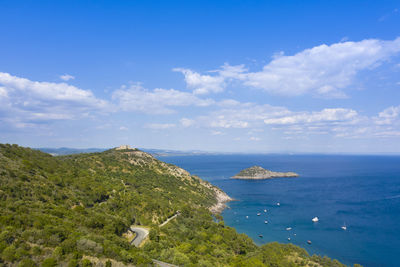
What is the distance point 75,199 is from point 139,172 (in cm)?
6279

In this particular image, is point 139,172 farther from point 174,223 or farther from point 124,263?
point 124,263

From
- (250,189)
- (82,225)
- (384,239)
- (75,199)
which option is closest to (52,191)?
(75,199)

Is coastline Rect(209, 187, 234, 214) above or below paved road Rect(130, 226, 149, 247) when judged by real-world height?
below

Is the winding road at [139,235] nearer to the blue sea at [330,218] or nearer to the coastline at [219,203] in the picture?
the blue sea at [330,218]

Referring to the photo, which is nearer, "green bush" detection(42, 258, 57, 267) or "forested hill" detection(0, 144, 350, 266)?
"green bush" detection(42, 258, 57, 267)

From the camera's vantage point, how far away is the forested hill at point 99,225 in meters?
22.5

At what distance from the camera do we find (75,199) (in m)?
46.8

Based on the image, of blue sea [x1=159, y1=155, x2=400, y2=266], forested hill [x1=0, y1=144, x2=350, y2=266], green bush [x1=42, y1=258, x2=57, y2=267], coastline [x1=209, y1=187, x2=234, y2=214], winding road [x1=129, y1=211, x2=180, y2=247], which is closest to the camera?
green bush [x1=42, y1=258, x2=57, y2=267]

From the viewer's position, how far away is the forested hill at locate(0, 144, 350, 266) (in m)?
22.5

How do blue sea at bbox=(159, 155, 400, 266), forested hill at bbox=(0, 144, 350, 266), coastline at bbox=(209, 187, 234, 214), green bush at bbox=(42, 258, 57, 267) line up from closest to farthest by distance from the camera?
green bush at bbox=(42, 258, 57, 267)
forested hill at bbox=(0, 144, 350, 266)
blue sea at bbox=(159, 155, 400, 266)
coastline at bbox=(209, 187, 234, 214)

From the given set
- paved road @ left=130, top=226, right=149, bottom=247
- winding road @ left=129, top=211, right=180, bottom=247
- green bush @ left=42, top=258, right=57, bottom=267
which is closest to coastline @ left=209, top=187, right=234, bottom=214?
paved road @ left=130, top=226, right=149, bottom=247

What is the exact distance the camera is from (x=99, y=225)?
35250mm

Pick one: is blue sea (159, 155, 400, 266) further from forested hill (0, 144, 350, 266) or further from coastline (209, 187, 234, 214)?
forested hill (0, 144, 350, 266)

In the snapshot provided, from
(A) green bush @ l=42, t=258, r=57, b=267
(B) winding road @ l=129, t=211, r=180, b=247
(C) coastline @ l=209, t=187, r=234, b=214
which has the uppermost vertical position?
(A) green bush @ l=42, t=258, r=57, b=267
